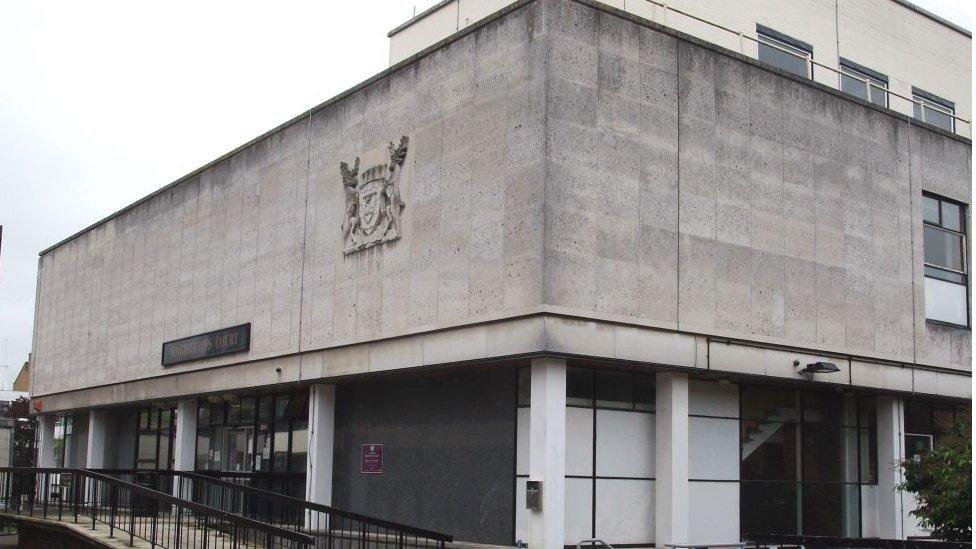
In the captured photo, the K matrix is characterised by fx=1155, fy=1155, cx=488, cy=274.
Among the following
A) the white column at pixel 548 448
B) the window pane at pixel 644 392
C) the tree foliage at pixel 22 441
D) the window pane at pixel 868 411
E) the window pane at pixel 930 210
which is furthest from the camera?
the tree foliage at pixel 22 441

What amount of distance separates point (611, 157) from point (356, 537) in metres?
8.93

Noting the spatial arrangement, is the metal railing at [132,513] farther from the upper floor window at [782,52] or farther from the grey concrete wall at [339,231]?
the upper floor window at [782,52]

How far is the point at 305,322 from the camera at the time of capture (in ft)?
84.5

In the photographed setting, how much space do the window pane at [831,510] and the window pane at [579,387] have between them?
6.12 metres

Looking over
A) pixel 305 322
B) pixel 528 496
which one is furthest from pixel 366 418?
pixel 528 496

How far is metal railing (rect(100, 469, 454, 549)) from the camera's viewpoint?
1992 centimetres

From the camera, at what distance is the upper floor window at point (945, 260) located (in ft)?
87.6

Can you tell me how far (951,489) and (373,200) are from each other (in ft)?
40.1

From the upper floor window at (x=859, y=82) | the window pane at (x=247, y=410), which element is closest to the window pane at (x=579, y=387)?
the window pane at (x=247, y=410)

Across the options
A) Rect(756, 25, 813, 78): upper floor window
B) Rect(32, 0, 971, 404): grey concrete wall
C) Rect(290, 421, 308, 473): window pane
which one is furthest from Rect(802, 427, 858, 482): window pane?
Rect(290, 421, 308, 473): window pane

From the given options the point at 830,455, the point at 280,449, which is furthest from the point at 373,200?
the point at 830,455

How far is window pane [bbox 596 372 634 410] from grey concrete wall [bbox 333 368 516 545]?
1577mm

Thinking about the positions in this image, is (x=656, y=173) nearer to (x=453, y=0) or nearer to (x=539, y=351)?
(x=539, y=351)

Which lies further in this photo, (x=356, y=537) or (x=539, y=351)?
(x=356, y=537)
